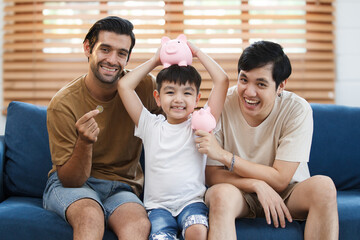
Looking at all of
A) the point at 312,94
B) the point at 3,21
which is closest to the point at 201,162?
the point at 312,94

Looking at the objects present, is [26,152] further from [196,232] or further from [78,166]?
[196,232]

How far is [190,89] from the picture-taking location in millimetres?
1589

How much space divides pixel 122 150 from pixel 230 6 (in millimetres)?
1400

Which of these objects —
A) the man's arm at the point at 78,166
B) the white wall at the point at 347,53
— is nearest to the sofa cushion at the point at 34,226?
the man's arm at the point at 78,166

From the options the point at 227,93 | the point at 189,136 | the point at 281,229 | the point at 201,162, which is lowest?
the point at 281,229

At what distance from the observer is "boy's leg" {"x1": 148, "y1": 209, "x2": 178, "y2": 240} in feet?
4.66

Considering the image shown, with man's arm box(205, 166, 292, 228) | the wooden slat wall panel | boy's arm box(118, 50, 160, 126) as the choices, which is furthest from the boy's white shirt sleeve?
the wooden slat wall panel

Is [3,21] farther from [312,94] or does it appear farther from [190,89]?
[312,94]

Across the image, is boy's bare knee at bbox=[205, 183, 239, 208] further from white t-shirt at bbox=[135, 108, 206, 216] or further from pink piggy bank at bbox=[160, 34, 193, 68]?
pink piggy bank at bbox=[160, 34, 193, 68]

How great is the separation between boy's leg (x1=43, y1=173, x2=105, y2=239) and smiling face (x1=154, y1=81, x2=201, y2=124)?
1.52 ft

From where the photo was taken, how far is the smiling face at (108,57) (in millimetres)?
1720

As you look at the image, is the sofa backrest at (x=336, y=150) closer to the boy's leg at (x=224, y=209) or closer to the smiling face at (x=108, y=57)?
the boy's leg at (x=224, y=209)

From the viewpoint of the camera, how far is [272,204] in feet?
4.91

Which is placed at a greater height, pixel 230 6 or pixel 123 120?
pixel 230 6
